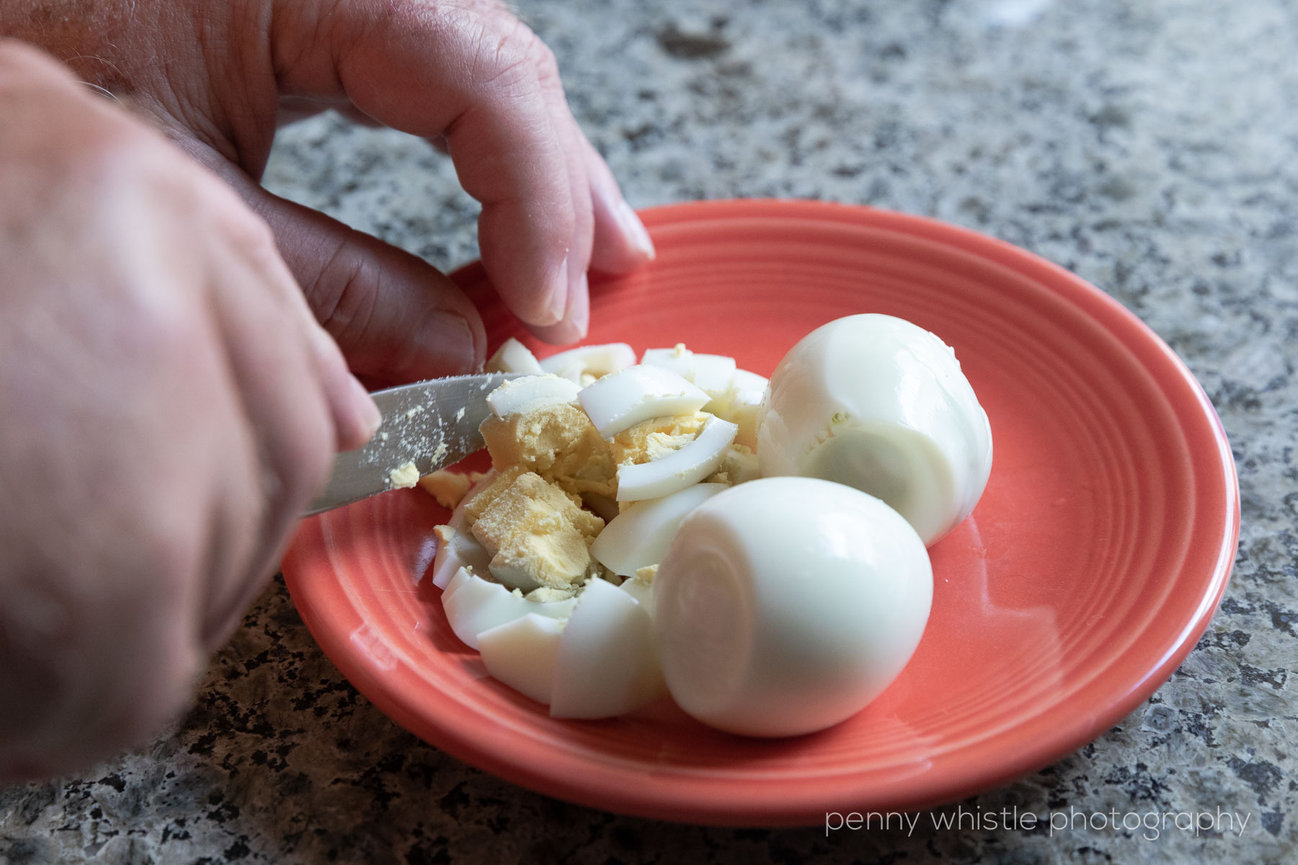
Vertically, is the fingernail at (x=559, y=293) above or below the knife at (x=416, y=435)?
above

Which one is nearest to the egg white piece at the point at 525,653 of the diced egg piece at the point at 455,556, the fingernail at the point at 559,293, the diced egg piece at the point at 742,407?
the diced egg piece at the point at 455,556

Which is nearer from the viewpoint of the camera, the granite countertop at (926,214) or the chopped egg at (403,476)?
the granite countertop at (926,214)

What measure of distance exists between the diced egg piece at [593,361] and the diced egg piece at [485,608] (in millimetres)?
348

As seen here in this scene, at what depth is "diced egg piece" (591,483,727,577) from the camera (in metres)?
0.96

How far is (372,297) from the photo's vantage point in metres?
1.14

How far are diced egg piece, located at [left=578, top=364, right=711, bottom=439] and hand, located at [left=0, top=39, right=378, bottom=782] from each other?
447 mm

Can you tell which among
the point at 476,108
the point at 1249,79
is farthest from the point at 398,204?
the point at 1249,79

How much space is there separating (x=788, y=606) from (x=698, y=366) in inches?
18.7

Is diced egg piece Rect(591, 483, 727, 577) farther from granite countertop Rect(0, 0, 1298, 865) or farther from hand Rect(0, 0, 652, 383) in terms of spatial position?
hand Rect(0, 0, 652, 383)

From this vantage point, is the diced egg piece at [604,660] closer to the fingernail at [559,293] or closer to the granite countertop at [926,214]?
the granite countertop at [926,214]

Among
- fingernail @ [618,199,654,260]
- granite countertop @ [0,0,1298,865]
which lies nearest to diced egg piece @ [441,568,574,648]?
granite countertop @ [0,0,1298,865]

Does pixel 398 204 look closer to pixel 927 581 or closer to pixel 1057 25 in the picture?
pixel 927 581

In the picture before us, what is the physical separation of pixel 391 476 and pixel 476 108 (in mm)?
414

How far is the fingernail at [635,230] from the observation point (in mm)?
1309
